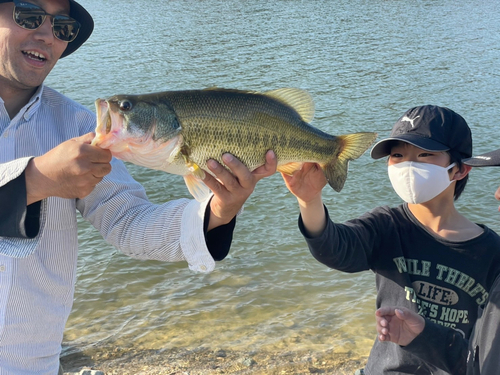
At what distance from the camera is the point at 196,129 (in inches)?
99.6

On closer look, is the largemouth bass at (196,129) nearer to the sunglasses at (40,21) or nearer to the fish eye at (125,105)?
the fish eye at (125,105)

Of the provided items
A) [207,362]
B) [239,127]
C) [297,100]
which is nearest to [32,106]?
Answer: [239,127]

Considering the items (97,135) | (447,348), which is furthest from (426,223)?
(97,135)

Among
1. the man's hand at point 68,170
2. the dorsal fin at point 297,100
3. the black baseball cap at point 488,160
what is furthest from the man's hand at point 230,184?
the black baseball cap at point 488,160

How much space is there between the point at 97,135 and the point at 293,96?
1.06 metres

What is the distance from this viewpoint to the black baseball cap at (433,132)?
3.46 meters

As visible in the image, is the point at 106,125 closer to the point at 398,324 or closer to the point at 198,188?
the point at 198,188

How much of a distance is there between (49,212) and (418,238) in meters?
2.16

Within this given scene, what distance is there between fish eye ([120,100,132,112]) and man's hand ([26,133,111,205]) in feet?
0.75

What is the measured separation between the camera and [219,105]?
2572 millimetres

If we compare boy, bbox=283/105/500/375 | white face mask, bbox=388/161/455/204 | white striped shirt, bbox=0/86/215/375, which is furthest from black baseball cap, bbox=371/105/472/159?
white striped shirt, bbox=0/86/215/375

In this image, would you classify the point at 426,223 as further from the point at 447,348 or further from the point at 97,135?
the point at 97,135

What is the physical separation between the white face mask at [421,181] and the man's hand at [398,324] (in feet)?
2.89

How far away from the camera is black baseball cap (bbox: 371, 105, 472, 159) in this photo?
11.4 ft
